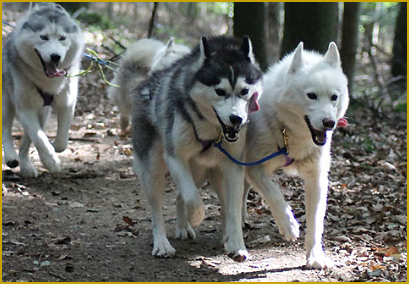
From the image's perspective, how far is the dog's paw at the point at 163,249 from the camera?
4695 mm

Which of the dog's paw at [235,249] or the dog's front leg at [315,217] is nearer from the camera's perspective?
the dog's paw at [235,249]

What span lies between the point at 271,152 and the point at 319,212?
568 millimetres

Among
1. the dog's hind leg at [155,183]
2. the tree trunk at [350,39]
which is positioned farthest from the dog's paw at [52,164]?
the tree trunk at [350,39]

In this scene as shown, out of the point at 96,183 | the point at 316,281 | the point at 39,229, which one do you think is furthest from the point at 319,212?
the point at 96,183

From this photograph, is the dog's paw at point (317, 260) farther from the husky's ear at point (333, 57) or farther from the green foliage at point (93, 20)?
the green foliage at point (93, 20)

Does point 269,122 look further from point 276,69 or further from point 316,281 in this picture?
point 316,281

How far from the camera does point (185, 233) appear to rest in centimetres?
523

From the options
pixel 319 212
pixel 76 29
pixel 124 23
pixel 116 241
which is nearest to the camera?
pixel 319 212

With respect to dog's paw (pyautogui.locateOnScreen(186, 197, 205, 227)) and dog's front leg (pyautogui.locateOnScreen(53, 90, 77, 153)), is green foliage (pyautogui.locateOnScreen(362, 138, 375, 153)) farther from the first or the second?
dog's paw (pyautogui.locateOnScreen(186, 197, 205, 227))

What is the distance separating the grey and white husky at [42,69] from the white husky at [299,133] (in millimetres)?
2504

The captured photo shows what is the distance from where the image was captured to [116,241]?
5.05 meters

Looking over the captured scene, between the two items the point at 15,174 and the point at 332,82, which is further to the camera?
the point at 15,174

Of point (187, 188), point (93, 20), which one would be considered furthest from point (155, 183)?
point (93, 20)

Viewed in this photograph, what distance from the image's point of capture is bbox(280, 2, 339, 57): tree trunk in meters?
8.03
